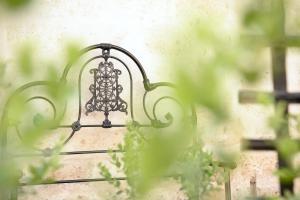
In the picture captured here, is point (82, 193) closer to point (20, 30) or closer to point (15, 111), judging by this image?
point (20, 30)

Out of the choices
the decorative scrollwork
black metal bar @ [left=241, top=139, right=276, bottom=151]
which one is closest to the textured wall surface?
the decorative scrollwork

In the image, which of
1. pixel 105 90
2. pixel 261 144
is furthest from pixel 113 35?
pixel 261 144

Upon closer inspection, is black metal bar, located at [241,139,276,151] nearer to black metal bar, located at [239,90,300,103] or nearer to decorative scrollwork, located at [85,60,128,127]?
black metal bar, located at [239,90,300,103]

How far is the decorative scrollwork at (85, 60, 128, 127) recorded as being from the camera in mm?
2209

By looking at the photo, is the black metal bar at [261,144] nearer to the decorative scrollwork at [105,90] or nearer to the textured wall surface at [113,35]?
the decorative scrollwork at [105,90]

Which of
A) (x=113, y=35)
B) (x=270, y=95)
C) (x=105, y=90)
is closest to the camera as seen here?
(x=270, y=95)

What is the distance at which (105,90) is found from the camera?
7.26 ft

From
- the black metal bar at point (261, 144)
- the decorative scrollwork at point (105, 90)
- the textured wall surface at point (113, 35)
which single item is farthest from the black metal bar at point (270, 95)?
the textured wall surface at point (113, 35)

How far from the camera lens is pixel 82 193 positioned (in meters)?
2.35

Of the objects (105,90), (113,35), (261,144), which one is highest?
(113,35)

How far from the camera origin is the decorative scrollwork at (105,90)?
2.21m

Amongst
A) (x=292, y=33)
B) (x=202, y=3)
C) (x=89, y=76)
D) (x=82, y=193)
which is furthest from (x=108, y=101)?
(x=292, y=33)

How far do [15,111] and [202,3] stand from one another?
2.22 metres

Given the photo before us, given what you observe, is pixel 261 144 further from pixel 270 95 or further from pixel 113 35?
pixel 113 35
